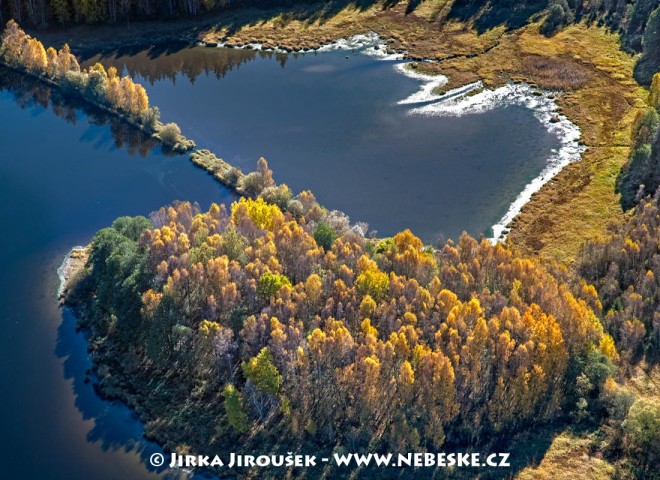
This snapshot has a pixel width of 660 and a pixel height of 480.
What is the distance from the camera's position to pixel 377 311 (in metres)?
92.1

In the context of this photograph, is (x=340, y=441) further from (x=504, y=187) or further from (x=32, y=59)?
(x=32, y=59)

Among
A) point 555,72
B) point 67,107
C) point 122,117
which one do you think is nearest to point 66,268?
point 122,117

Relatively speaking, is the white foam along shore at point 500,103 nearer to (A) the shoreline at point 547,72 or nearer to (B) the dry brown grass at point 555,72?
(A) the shoreline at point 547,72

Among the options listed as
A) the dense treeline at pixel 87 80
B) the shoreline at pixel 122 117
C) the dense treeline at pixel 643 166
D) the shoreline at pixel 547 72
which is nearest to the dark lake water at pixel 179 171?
the shoreline at pixel 122 117

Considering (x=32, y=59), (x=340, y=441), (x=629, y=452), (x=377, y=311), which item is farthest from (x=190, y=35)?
(x=629, y=452)

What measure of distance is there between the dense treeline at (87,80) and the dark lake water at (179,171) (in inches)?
146

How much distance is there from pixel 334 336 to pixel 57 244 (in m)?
57.8

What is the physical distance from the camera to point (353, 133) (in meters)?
152

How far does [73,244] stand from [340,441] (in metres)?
60.7

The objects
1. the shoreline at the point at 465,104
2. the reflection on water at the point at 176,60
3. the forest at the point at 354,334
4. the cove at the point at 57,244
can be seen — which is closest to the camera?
the forest at the point at 354,334

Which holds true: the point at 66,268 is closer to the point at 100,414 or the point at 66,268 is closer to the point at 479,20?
the point at 100,414

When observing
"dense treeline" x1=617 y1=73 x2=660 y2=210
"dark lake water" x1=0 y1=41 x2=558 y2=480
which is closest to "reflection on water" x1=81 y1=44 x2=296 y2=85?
"dark lake water" x1=0 y1=41 x2=558 y2=480

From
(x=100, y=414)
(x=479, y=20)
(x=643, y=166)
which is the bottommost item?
(x=100, y=414)

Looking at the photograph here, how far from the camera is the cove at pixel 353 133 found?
13150 cm
